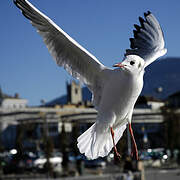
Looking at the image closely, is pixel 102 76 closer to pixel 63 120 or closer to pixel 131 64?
pixel 131 64

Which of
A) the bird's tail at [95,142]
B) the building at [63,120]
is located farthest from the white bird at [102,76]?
the building at [63,120]

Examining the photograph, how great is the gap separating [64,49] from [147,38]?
1029 millimetres

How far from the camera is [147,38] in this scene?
5387mm

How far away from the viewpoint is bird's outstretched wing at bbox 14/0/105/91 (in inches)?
179

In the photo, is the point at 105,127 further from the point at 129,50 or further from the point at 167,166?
the point at 167,166

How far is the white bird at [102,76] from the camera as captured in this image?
404cm

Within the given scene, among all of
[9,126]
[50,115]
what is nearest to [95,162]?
[50,115]

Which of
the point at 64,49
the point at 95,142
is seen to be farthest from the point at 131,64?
the point at 64,49

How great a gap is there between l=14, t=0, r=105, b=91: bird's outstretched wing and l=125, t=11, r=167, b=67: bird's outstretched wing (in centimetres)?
67

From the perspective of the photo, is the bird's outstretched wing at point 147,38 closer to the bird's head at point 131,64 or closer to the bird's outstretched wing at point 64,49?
the bird's outstretched wing at point 64,49

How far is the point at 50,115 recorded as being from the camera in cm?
3844

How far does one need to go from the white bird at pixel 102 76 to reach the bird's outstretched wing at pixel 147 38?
0.01 metres

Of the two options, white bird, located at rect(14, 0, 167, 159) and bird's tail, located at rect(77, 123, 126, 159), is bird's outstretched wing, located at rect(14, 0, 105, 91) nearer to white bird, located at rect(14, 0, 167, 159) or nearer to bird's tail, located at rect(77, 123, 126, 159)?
white bird, located at rect(14, 0, 167, 159)

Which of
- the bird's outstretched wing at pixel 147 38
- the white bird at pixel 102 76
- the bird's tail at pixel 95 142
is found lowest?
the bird's tail at pixel 95 142
